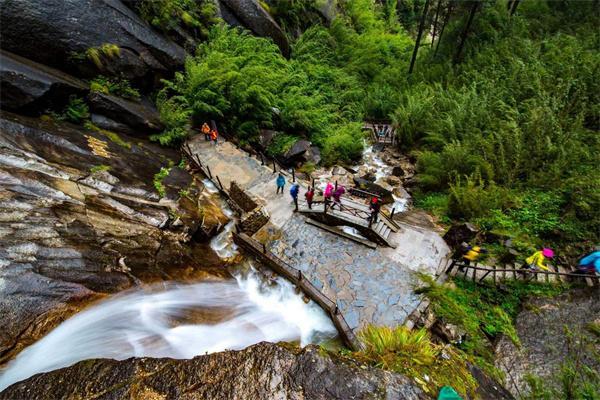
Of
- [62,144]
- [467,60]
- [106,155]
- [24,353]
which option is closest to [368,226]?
[24,353]

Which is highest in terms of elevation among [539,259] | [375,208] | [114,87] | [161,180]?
[114,87]

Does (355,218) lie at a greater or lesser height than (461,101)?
lesser

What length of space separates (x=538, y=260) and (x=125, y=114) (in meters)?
15.5

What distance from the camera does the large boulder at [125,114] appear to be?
1191cm

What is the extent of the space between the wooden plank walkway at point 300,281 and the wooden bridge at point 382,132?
11.9 m

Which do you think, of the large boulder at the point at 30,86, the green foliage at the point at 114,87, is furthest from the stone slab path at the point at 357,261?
the large boulder at the point at 30,86

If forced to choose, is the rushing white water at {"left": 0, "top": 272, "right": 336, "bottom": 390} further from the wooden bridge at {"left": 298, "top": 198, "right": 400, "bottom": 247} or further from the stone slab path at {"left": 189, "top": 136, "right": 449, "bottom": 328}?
the wooden bridge at {"left": 298, "top": 198, "right": 400, "bottom": 247}

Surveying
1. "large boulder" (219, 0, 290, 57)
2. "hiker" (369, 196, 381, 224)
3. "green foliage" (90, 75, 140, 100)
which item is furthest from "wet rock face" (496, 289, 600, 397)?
"large boulder" (219, 0, 290, 57)

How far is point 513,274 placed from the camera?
7938mm

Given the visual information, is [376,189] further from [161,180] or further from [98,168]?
[98,168]

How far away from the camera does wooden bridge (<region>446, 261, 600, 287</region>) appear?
737cm

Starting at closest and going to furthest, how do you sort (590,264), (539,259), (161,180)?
(590,264), (539,259), (161,180)

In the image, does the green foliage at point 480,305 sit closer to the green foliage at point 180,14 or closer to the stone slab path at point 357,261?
A: the stone slab path at point 357,261

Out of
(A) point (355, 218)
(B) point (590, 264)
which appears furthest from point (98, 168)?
(B) point (590, 264)
